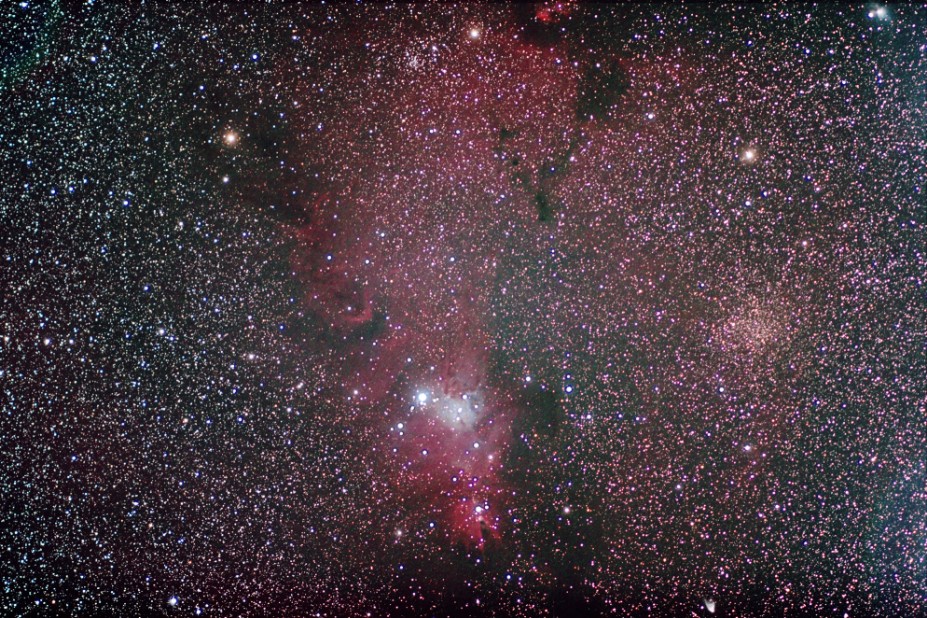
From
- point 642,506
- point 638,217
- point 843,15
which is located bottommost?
point 642,506

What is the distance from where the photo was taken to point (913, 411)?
43 centimetres

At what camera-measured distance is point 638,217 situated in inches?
16.3

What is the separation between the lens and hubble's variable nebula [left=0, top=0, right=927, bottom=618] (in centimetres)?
41

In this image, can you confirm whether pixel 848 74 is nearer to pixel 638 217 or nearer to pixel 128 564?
pixel 638 217

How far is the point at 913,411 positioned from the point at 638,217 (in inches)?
14.0

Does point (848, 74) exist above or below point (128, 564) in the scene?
above

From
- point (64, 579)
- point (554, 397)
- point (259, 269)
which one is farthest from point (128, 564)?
point (554, 397)

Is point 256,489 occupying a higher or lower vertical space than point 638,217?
lower

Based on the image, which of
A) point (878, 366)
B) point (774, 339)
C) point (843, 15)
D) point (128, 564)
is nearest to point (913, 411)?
point (878, 366)

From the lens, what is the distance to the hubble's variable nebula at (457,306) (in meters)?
0.41

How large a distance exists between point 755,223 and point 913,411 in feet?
0.85

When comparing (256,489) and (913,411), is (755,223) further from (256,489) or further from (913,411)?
(256,489)

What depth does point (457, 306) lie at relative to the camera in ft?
1.35

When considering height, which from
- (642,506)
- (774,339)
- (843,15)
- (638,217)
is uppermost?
(843,15)
